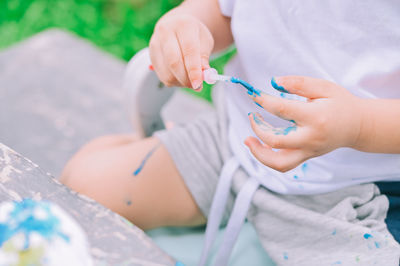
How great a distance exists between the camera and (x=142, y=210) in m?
0.71

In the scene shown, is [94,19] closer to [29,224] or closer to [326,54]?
[326,54]

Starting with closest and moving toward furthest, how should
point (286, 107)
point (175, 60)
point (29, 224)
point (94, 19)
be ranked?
point (29, 224) < point (286, 107) < point (175, 60) < point (94, 19)

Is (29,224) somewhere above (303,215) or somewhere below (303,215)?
above

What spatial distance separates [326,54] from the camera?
607 mm

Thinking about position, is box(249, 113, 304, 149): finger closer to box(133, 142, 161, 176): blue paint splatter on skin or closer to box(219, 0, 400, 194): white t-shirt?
box(219, 0, 400, 194): white t-shirt

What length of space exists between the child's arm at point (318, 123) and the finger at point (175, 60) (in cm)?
13

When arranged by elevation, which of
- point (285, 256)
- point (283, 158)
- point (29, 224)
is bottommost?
point (285, 256)

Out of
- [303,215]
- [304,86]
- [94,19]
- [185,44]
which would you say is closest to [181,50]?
[185,44]

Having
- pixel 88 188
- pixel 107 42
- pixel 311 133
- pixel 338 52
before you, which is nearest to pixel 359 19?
pixel 338 52

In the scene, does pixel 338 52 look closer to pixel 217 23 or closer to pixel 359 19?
pixel 359 19

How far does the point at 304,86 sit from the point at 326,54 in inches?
6.3

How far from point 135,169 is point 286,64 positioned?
A: 1.01 ft

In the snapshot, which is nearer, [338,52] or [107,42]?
[338,52]

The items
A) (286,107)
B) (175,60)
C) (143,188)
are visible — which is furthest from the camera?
(143,188)
